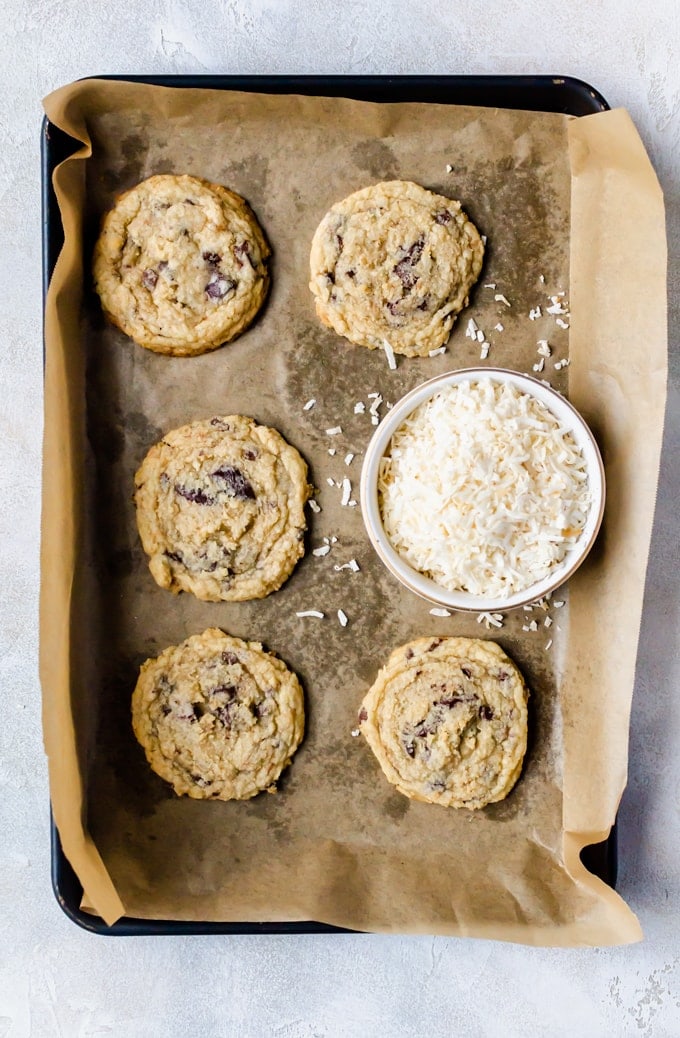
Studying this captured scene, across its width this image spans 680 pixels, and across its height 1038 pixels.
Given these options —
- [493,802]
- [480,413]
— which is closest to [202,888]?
[493,802]

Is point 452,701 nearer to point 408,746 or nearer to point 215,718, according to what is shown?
point 408,746

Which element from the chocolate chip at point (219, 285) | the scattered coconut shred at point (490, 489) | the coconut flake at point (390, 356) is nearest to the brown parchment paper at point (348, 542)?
the coconut flake at point (390, 356)

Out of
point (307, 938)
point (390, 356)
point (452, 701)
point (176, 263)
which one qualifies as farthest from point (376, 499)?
point (307, 938)

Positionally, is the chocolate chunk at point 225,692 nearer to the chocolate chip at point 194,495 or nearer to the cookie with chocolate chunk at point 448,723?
the cookie with chocolate chunk at point 448,723

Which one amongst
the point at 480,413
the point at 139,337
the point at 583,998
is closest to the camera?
the point at 480,413

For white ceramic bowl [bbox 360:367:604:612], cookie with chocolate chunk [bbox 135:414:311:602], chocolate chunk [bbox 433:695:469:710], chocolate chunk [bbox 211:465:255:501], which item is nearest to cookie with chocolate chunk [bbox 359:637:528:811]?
chocolate chunk [bbox 433:695:469:710]

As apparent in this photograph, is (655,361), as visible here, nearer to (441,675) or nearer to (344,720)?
(441,675)
